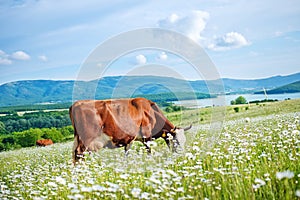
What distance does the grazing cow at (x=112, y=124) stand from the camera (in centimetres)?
921

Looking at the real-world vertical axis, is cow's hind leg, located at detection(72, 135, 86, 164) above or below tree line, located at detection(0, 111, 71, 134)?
above

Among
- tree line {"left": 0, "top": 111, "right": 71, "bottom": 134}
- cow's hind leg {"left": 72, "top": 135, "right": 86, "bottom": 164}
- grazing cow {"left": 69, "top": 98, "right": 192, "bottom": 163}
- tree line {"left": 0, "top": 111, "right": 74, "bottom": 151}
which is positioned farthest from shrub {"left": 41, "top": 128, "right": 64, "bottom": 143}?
cow's hind leg {"left": 72, "top": 135, "right": 86, "bottom": 164}

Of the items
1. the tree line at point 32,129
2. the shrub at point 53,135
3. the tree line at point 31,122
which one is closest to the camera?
the tree line at point 32,129

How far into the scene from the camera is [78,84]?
9180mm

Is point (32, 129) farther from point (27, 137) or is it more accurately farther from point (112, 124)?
point (112, 124)

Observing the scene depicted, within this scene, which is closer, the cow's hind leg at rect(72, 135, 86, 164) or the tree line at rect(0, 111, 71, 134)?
the cow's hind leg at rect(72, 135, 86, 164)

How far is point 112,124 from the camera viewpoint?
9.59 metres

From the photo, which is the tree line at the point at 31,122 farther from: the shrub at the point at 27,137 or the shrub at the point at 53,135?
the shrub at the point at 53,135

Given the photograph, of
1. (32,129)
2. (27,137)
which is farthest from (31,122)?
(27,137)

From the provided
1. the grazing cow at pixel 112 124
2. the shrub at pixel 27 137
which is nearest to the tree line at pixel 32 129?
the shrub at pixel 27 137

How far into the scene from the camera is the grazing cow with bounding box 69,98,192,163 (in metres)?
9.21

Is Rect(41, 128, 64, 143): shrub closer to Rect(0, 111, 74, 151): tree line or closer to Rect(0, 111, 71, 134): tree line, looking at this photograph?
Rect(0, 111, 74, 151): tree line

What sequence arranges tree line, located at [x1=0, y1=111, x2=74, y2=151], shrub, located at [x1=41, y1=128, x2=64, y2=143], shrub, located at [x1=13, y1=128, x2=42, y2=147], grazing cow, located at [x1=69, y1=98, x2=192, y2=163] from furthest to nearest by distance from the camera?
1. shrub, located at [x1=41, y1=128, x2=64, y2=143]
2. tree line, located at [x1=0, y1=111, x2=74, y2=151]
3. shrub, located at [x1=13, y1=128, x2=42, y2=147]
4. grazing cow, located at [x1=69, y1=98, x2=192, y2=163]

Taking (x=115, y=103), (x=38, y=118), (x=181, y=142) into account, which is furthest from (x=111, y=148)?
(x=38, y=118)
